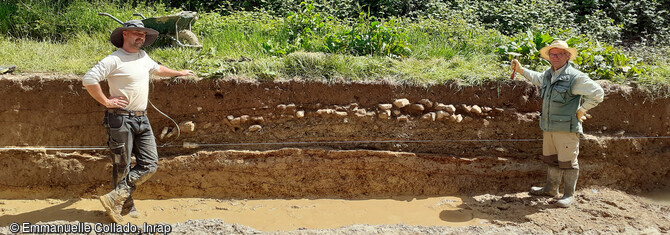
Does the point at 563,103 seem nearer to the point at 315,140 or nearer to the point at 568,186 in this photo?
the point at 568,186

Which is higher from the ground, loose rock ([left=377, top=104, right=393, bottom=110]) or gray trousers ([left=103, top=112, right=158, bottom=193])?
loose rock ([left=377, top=104, right=393, bottom=110])

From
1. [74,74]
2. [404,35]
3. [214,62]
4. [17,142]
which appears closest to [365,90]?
[404,35]

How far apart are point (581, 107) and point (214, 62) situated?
3.74 meters

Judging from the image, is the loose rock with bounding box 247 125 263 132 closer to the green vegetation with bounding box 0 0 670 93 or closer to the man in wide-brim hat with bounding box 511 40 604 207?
the green vegetation with bounding box 0 0 670 93

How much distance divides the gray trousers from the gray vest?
12.3 feet

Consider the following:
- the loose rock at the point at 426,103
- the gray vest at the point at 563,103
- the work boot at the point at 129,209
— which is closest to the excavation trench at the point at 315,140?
the loose rock at the point at 426,103

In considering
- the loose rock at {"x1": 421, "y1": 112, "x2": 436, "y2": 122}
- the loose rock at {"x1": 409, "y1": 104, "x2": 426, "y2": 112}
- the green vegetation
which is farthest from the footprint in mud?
the green vegetation

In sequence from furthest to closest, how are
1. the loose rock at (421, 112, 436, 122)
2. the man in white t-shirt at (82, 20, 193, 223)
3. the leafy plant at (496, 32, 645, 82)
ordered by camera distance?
the leafy plant at (496, 32, 645, 82), the loose rock at (421, 112, 436, 122), the man in white t-shirt at (82, 20, 193, 223)

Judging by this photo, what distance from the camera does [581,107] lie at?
4.60m

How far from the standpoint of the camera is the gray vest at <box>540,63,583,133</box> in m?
4.66

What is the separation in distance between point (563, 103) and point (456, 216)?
4.88ft

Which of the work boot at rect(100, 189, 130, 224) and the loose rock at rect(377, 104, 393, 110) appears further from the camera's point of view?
the loose rock at rect(377, 104, 393, 110)

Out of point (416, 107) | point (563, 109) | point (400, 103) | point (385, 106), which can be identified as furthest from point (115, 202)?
point (563, 109)

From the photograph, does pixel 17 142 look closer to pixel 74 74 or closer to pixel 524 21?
pixel 74 74
